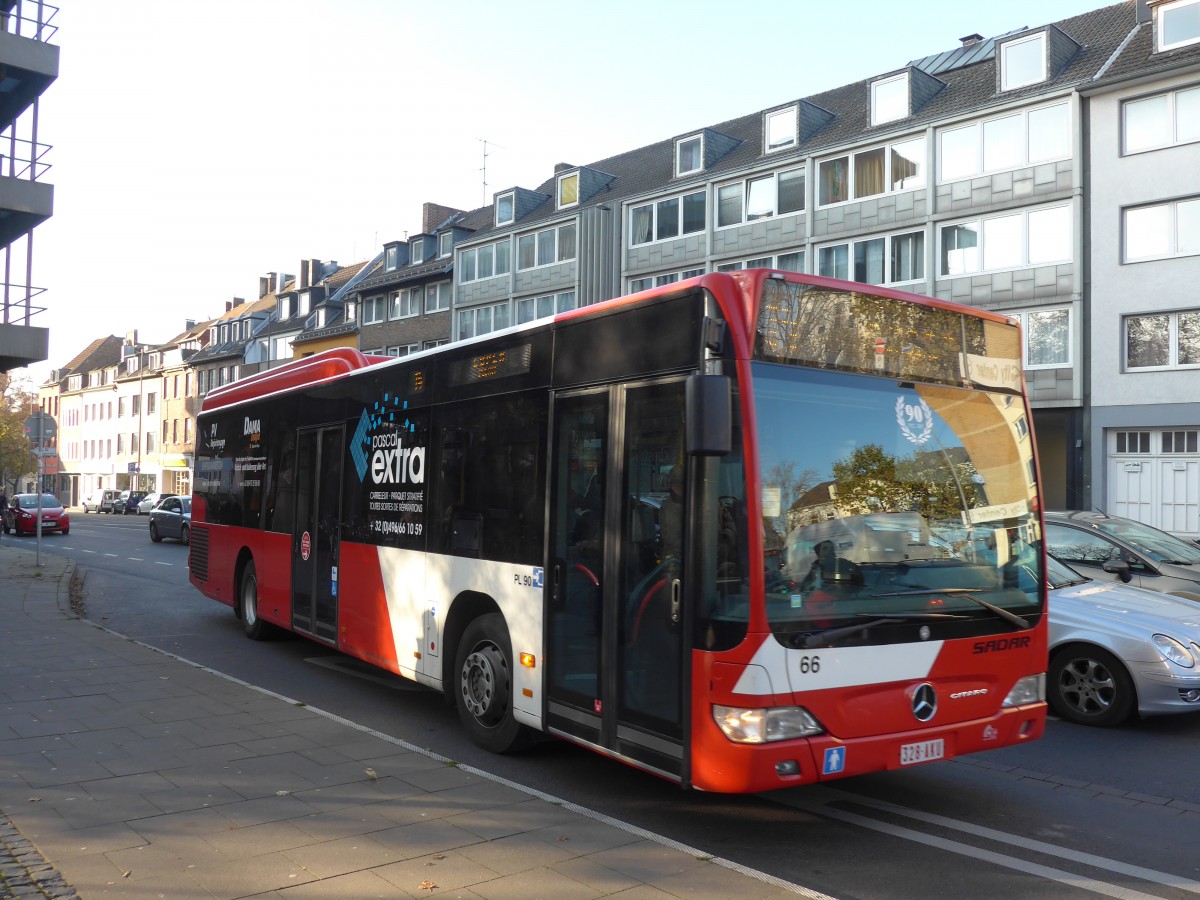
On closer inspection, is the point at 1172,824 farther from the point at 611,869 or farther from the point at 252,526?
the point at 252,526

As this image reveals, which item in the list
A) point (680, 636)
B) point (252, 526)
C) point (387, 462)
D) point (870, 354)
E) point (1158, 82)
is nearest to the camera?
→ point (680, 636)

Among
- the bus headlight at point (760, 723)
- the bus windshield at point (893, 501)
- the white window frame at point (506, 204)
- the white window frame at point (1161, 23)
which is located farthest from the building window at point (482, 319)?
the bus headlight at point (760, 723)

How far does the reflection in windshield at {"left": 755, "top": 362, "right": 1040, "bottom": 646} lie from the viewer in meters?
5.14

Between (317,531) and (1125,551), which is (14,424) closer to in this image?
(317,531)

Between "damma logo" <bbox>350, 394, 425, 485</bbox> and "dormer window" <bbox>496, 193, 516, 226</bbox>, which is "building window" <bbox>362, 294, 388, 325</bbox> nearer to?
"dormer window" <bbox>496, 193, 516, 226</bbox>

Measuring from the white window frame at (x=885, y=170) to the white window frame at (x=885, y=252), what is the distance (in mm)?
1207

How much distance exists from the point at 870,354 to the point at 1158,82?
2644 cm

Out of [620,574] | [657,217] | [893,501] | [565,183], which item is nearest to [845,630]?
[893,501]

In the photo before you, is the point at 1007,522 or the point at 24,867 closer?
the point at 24,867

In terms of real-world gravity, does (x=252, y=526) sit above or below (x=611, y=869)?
above

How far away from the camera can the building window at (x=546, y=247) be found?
4400cm

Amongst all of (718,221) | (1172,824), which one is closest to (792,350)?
(1172,824)

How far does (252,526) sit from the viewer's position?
12.0 m

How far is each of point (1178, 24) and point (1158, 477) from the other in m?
11.5
